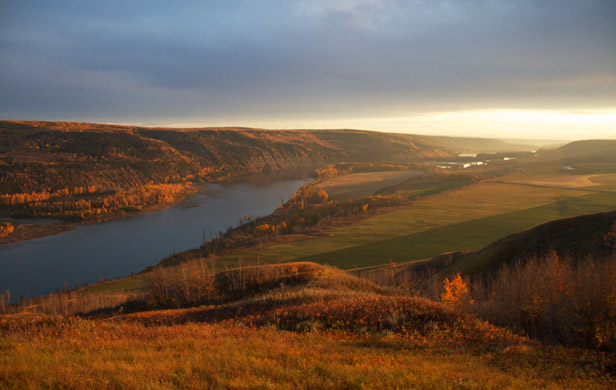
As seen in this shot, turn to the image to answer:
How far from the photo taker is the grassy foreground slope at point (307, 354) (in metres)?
5.98

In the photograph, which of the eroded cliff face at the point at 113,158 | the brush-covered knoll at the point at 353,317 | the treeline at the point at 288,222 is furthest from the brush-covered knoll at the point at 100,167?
the brush-covered knoll at the point at 353,317

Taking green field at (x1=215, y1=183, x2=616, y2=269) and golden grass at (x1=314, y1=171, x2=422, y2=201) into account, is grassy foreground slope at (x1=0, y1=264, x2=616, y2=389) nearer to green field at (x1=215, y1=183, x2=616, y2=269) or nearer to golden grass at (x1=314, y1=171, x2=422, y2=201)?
green field at (x1=215, y1=183, x2=616, y2=269)

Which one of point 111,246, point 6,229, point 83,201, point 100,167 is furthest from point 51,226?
point 100,167

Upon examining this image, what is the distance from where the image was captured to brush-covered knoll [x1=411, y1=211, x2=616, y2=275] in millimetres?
17250

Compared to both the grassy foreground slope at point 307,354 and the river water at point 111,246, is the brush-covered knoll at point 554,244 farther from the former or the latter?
the river water at point 111,246

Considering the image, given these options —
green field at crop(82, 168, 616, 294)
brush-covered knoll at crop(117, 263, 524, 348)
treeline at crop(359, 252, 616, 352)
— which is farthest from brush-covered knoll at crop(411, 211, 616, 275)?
green field at crop(82, 168, 616, 294)

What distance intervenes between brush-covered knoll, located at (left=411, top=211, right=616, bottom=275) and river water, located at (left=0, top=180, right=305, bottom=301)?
43.1 metres

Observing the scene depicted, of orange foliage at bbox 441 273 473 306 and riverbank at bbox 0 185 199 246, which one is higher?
orange foliage at bbox 441 273 473 306

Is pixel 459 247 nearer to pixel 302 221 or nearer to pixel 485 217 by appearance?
pixel 485 217

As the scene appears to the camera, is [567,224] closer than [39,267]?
Yes

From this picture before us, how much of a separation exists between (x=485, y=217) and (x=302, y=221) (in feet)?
98.1

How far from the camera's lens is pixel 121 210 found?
80.6 meters

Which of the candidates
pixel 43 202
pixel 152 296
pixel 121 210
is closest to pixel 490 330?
pixel 152 296

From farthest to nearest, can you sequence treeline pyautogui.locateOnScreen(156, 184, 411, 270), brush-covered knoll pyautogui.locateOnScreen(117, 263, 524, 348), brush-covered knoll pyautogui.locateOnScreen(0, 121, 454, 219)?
brush-covered knoll pyautogui.locateOnScreen(0, 121, 454, 219) → treeline pyautogui.locateOnScreen(156, 184, 411, 270) → brush-covered knoll pyautogui.locateOnScreen(117, 263, 524, 348)
